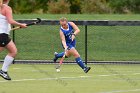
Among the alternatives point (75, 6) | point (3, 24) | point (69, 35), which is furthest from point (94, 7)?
point (3, 24)

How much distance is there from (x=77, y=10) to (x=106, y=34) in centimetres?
2319

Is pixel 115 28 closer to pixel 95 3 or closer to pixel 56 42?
pixel 56 42

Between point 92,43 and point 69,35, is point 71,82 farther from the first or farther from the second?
point 92,43

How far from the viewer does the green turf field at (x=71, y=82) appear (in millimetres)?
14401

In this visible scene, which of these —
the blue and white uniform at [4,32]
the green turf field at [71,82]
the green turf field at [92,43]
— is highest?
the blue and white uniform at [4,32]

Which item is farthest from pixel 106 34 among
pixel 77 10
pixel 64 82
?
pixel 77 10

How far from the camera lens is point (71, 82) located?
16.3 meters

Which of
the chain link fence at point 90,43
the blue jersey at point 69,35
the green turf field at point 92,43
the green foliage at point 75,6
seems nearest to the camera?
the blue jersey at point 69,35

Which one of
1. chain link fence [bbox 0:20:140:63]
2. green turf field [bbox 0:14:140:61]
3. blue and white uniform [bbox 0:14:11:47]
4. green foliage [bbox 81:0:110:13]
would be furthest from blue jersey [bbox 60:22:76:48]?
green foliage [bbox 81:0:110:13]

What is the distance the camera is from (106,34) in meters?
30.2

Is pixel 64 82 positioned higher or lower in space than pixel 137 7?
higher

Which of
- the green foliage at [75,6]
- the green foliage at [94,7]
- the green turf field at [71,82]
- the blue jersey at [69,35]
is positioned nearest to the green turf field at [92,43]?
the blue jersey at [69,35]

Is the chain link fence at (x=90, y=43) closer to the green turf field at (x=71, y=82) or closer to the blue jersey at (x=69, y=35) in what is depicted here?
the blue jersey at (x=69, y=35)

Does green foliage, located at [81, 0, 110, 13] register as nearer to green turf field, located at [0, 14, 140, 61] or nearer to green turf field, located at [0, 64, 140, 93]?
green turf field, located at [0, 14, 140, 61]
